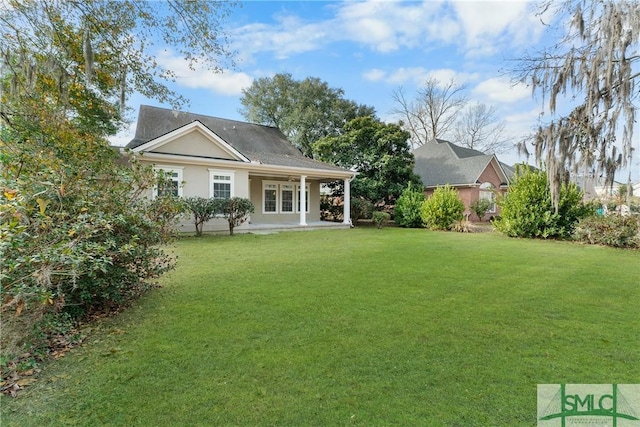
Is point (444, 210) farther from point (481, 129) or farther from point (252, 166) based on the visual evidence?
point (481, 129)

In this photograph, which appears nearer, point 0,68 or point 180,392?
point 180,392

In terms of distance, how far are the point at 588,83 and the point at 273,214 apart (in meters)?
13.4

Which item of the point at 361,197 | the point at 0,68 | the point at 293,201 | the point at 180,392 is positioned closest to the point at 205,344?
the point at 180,392

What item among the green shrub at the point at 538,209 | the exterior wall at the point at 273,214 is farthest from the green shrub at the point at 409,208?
the exterior wall at the point at 273,214

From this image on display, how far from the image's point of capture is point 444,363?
9.52 ft

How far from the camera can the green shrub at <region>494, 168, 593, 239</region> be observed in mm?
11805

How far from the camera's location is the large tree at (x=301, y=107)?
24641mm

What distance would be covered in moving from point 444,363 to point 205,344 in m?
2.33

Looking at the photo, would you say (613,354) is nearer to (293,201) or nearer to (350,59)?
(350,59)

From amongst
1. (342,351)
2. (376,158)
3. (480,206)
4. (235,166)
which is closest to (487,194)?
(480,206)

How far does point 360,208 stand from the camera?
58.1ft

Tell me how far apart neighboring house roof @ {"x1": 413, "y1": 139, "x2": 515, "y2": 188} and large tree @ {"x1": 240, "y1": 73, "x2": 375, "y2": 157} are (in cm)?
595

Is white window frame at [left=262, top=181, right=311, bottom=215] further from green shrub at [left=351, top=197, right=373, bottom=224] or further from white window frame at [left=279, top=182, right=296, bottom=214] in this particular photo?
green shrub at [left=351, top=197, right=373, bottom=224]

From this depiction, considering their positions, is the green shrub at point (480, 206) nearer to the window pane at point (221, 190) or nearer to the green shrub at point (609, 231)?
the green shrub at point (609, 231)
